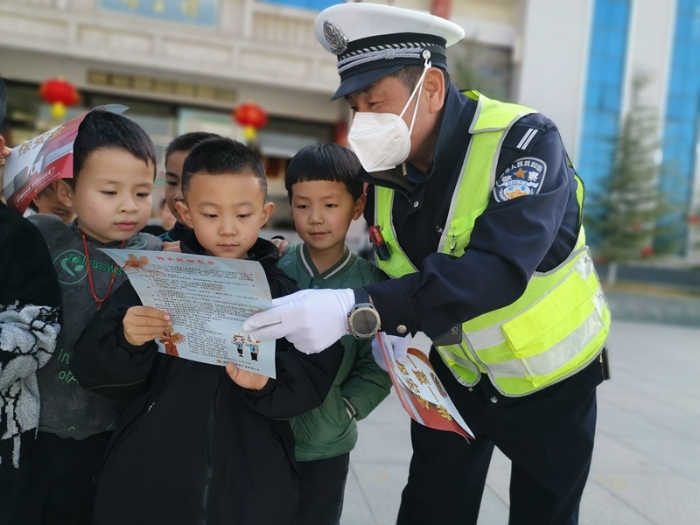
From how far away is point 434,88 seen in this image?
155 cm

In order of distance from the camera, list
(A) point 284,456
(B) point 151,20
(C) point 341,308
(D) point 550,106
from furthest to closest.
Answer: (D) point 550,106, (B) point 151,20, (A) point 284,456, (C) point 341,308

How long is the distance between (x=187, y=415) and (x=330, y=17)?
1.06 meters

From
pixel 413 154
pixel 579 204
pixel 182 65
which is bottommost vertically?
pixel 579 204

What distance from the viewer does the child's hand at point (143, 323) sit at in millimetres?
1269

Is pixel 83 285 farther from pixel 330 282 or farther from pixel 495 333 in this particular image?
pixel 495 333

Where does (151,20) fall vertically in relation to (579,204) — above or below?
above

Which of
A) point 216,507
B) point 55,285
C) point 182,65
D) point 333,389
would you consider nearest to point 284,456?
point 216,507

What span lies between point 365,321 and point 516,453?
28.5 inches

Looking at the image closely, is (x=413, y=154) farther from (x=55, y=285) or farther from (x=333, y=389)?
(x=55, y=285)

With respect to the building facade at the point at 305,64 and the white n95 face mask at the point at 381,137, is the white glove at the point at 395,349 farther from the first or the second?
the building facade at the point at 305,64

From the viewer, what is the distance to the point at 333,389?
167 centimetres

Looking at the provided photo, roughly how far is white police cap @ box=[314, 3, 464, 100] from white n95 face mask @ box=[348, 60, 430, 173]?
0.22 feet

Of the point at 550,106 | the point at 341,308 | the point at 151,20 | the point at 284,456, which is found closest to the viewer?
the point at 341,308

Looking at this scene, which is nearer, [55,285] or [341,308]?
[341,308]
